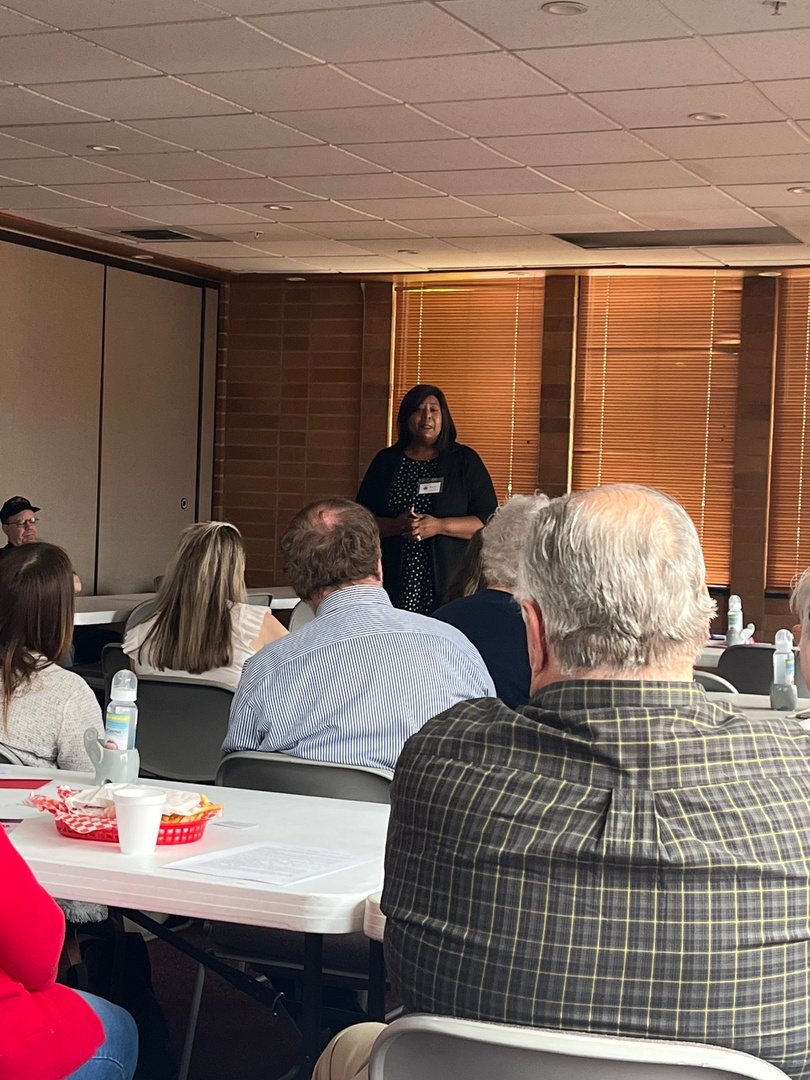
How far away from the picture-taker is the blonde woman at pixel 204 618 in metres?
4.40

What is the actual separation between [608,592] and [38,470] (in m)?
7.77

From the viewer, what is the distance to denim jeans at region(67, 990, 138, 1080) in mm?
1901

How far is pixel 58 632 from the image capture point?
3.02 meters

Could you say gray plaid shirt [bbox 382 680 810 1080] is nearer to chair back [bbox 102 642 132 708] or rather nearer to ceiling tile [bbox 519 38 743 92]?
ceiling tile [bbox 519 38 743 92]

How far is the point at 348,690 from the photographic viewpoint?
112 inches

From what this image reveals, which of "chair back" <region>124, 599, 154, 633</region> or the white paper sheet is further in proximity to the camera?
"chair back" <region>124, 599, 154, 633</region>

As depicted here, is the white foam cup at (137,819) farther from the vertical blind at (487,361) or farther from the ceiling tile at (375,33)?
the vertical blind at (487,361)

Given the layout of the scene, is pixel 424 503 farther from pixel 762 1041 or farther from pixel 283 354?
pixel 762 1041

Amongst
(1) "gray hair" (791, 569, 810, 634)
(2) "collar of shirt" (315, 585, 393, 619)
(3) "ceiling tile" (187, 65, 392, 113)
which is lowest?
(2) "collar of shirt" (315, 585, 393, 619)

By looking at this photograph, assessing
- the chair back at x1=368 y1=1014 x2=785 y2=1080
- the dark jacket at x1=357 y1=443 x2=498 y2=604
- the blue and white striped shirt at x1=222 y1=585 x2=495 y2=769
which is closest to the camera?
the chair back at x1=368 y1=1014 x2=785 y2=1080

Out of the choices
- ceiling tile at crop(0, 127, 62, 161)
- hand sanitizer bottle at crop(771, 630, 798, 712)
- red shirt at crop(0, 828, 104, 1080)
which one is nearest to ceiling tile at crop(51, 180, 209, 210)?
ceiling tile at crop(0, 127, 62, 161)

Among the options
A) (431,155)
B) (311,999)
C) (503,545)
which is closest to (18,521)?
(431,155)

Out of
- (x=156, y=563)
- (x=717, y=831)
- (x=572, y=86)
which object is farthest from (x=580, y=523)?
(x=156, y=563)

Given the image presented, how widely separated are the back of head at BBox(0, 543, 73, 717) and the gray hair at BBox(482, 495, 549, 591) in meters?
1.40
